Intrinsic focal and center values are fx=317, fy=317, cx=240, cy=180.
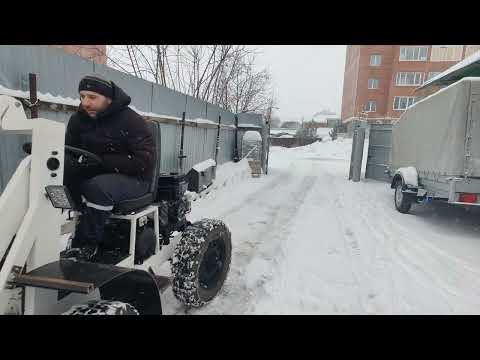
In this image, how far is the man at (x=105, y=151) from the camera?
216 cm

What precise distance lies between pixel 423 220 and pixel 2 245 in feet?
23.4

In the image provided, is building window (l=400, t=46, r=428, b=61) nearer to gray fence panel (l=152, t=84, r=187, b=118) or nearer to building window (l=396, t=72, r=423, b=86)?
building window (l=396, t=72, r=423, b=86)

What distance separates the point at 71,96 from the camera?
4.85 metres

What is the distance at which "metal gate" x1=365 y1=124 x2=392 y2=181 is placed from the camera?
12297 mm

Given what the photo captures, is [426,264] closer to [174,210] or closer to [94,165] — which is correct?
[174,210]

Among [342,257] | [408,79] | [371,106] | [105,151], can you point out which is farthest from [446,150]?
[371,106]

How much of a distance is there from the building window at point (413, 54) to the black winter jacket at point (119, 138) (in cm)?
4135

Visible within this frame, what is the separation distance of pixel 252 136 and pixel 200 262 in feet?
36.9

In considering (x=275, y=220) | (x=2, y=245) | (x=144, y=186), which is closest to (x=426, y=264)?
(x=275, y=220)

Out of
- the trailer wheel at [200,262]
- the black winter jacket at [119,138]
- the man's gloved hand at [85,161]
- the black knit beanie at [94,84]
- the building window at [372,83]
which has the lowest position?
the trailer wheel at [200,262]

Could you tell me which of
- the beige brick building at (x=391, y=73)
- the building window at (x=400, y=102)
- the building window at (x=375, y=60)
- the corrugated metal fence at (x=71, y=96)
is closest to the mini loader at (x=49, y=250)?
the corrugated metal fence at (x=71, y=96)

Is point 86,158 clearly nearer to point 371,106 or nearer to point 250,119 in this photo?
point 250,119

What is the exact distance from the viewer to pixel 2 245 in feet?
4.74

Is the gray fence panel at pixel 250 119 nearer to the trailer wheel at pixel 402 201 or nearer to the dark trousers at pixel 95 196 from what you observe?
the trailer wheel at pixel 402 201
